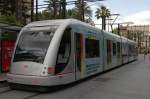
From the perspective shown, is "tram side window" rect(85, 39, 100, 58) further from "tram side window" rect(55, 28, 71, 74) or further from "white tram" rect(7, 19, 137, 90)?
"tram side window" rect(55, 28, 71, 74)

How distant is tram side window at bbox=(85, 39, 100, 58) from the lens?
14.9 meters

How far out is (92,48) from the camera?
16.0m

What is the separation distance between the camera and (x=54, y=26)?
11984 millimetres

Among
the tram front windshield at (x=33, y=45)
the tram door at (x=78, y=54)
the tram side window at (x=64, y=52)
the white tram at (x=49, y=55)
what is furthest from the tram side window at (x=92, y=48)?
the tram front windshield at (x=33, y=45)

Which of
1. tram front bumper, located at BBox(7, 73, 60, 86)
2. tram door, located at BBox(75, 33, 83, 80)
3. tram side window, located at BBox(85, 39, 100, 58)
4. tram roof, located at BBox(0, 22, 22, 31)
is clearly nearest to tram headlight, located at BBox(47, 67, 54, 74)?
tram front bumper, located at BBox(7, 73, 60, 86)

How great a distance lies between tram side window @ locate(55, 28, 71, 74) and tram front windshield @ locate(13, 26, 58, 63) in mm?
539

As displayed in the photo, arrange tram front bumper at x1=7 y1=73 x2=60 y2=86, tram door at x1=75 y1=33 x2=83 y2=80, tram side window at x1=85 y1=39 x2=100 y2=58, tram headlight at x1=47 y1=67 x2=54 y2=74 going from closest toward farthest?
tram front bumper at x1=7 y1=73 x2=60 y2=86
tram headlight at x1=47 y1=67 x2=54 y2=74
tram door at x1=75 y1=33 x2=83 y2=80
tram side window at x1=85 y1=39 x2=100 y2=58

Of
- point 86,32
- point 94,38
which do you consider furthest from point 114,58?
point 86,32

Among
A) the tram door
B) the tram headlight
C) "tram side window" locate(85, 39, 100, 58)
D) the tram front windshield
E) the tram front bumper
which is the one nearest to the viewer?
the tram front bumper

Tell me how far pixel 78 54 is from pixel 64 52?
1563 mm

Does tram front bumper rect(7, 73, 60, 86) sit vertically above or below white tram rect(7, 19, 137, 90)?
below

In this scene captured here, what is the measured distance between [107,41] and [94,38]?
4146mm

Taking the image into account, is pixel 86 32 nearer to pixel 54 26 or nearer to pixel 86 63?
pixel 86 63

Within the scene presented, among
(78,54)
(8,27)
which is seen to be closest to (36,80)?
(78,54)
